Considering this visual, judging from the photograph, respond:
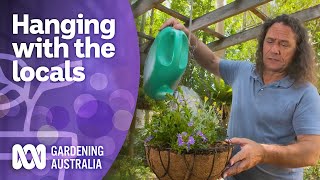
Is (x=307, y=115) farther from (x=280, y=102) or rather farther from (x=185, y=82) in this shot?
(x=185, y=82)

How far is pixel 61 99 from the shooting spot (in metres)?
1.51

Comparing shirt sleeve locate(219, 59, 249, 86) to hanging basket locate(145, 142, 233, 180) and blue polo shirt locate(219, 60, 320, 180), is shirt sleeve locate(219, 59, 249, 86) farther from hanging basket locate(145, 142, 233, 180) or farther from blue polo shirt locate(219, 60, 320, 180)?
hanging basket locate(145, 142, 233, 180)

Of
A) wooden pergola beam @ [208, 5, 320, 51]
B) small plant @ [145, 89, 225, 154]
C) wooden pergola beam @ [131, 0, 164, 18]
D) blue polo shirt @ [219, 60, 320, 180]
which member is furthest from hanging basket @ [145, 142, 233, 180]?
wooden pergola beam @ [208, 5, 320, 51]

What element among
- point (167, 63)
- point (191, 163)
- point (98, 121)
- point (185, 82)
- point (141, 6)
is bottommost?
point (191, 163)

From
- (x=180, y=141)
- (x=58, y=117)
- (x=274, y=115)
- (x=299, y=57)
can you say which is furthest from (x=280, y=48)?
(x=58, y=117)

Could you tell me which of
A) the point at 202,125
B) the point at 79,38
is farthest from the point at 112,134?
the point at 202,125

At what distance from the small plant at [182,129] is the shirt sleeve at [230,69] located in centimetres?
31

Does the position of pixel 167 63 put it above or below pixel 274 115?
above

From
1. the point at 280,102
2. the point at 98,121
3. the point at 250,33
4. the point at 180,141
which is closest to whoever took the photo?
the point at 180,141

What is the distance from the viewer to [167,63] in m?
1.12

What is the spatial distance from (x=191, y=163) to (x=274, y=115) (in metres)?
0.32

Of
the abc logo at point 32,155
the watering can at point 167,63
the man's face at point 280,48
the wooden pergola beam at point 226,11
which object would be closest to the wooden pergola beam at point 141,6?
the wooden pergola beam at point 226,11

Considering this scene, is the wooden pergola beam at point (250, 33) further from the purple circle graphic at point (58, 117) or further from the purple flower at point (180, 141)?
the purple flower at point (180, 141)

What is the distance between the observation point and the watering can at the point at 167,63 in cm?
111
